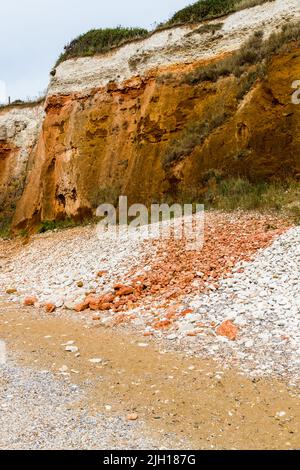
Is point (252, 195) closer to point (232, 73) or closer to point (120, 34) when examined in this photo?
point (232, 73)

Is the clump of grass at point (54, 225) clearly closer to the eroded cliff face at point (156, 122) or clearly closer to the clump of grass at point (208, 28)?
the eroded cliff face at point (156, 122)

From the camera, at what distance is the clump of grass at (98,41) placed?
2527 centimetres

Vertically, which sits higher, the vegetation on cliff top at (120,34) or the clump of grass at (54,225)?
the vegetation on cliff top at (120,34)

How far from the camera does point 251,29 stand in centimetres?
1998

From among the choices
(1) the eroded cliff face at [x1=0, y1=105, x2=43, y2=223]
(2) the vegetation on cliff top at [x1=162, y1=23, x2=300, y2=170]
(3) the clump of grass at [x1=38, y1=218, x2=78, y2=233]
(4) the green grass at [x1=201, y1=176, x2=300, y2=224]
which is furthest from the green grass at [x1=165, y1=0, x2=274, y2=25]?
(4) the green grass at [x1=201, y1=176, x2=300, y2=224]

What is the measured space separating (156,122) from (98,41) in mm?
10670

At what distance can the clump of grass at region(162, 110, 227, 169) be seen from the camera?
17.5 m

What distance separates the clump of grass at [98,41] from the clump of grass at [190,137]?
28.0 feet

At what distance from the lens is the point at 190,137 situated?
18.1 metres

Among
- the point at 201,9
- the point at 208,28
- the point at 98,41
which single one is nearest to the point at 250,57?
the point at 208,28

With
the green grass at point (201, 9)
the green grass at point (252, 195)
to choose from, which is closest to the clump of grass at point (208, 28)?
the green grass at point (201, 9)
